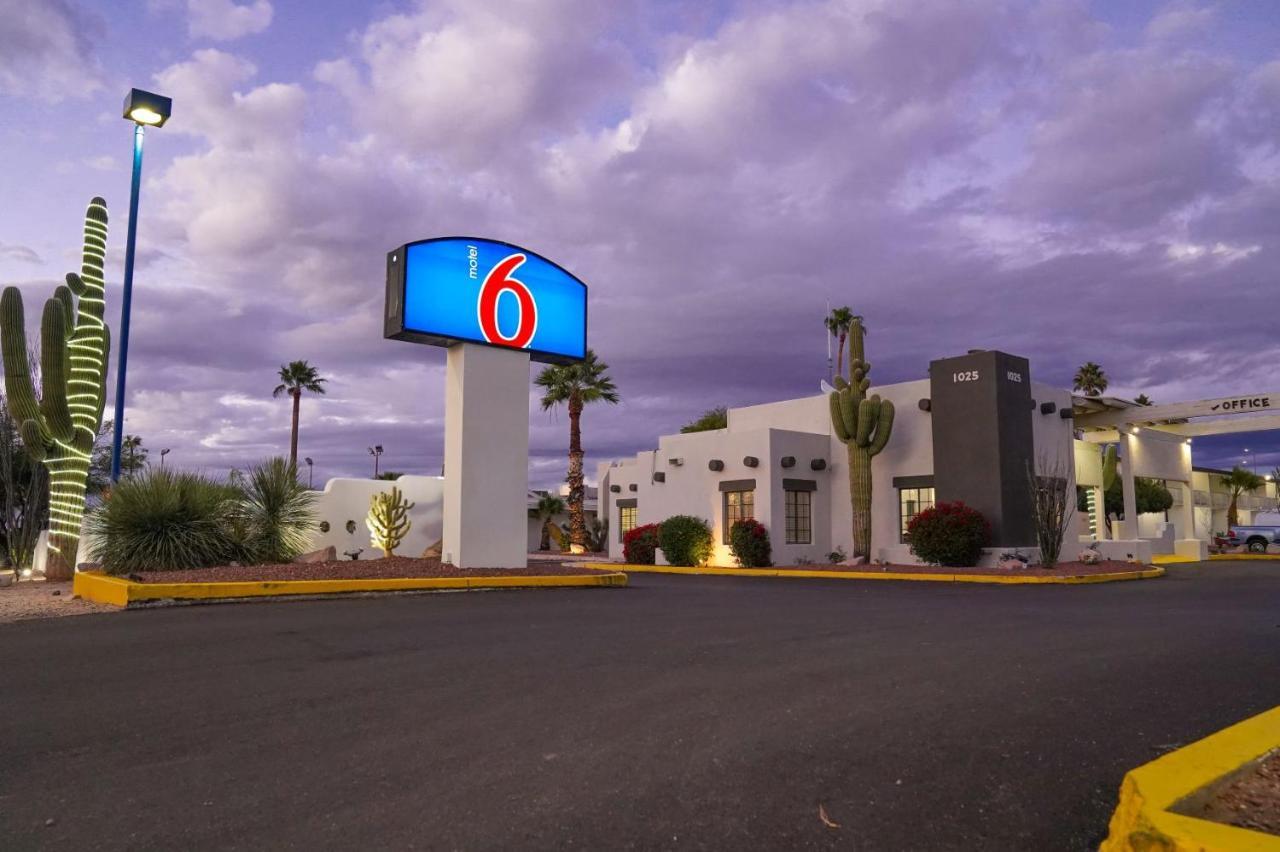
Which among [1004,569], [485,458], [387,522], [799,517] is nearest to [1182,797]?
[485,458]

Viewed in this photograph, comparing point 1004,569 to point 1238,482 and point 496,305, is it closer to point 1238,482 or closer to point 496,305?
point 496,305

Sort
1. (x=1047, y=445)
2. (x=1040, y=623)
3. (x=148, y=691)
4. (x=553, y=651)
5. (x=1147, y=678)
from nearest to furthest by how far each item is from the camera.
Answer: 1. (x=148, y=691)
2. (x=1147, y=678)
3. (x=553, y=651)
4. (x=1040, y=623)
5. (x=1047, y=445)

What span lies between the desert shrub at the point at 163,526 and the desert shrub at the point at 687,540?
14.5m

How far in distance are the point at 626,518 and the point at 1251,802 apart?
103 feet

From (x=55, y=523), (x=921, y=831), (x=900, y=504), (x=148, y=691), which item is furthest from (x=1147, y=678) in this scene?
(x=900, y=504)

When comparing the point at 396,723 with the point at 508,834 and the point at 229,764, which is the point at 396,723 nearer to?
the point at 229,764

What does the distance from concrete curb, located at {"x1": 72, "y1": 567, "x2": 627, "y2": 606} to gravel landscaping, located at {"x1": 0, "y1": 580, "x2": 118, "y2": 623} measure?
212mm

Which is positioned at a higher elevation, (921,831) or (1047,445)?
(1047,445)

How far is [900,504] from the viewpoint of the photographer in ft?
85.0

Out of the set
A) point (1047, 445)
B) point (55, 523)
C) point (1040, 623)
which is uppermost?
point (1047, 445)

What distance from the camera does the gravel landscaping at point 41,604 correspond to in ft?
33.6

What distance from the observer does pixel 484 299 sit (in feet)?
52.9

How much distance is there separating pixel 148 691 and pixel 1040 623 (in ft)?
30.3

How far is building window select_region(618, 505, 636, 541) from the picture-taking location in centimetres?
3422
